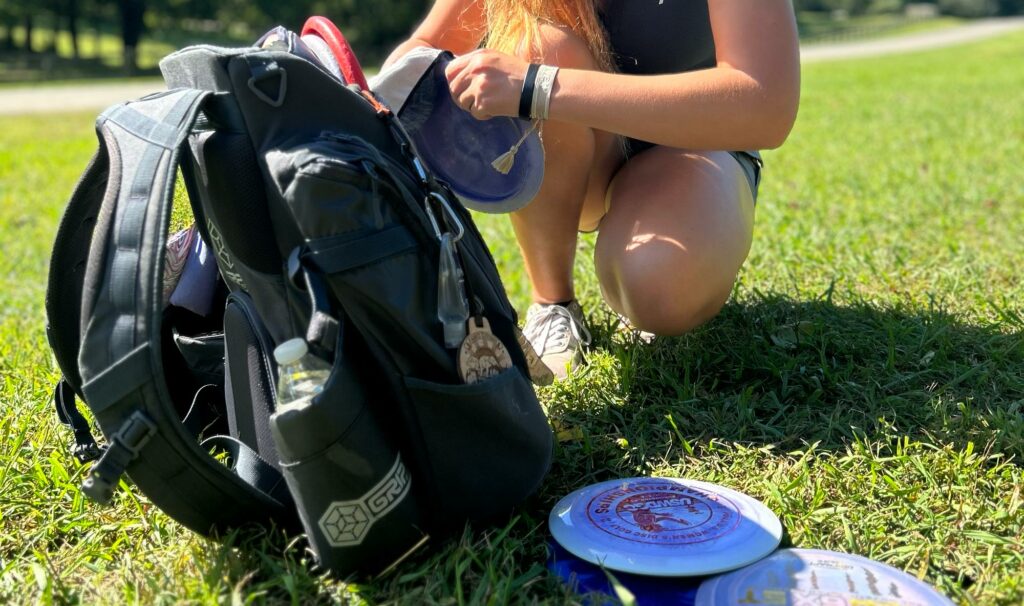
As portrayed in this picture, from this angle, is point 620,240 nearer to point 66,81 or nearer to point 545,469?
point 545,469

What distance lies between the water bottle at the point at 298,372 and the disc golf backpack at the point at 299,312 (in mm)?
19

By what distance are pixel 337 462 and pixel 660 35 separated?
4.59ft

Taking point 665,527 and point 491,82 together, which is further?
point 491,82

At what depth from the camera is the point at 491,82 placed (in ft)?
6.01

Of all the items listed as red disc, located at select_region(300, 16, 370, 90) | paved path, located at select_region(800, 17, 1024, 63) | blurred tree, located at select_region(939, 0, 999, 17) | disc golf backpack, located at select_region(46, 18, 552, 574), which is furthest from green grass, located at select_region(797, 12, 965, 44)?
disc golf backpack, located at select_region(46, 18, 552, 574)

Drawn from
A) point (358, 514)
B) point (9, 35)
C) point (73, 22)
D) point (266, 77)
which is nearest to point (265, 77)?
point (266, 77)

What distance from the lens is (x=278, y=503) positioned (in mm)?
1542

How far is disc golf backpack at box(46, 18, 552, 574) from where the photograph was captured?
1377 millimetres

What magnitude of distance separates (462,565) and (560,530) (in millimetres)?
180

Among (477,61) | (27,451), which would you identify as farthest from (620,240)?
(27,451)

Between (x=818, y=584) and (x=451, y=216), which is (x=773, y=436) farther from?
(x=451, y=216)

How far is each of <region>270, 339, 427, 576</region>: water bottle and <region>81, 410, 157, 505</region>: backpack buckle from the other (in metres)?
0.19

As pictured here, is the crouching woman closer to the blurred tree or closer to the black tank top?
the black tank top

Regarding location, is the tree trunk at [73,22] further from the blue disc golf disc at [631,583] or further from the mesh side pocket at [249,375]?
the blue disc golf disc at [631,583]
